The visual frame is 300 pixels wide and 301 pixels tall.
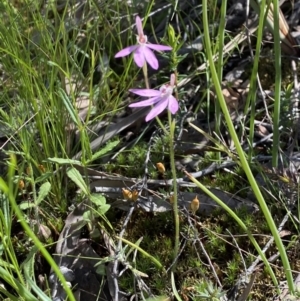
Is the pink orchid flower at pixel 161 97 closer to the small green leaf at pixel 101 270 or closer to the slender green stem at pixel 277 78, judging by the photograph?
the slender green stem at pixel 277 78

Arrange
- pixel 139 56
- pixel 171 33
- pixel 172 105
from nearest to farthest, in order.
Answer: pixel 172 105
pixel 139 56
pixel 171 33

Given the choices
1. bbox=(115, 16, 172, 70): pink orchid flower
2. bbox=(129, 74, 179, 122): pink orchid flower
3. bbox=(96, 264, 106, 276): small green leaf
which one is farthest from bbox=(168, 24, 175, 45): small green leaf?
bbox=(96, 264, 106, 276): small green leaf

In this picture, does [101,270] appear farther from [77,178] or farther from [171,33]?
[171,33]

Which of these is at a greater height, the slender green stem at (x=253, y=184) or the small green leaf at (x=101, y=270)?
the slender green stem at (x=253, y=184)

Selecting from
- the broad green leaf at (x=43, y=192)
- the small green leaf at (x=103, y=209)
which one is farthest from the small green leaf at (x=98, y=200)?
the broad green leaf at (x=43, y=192)

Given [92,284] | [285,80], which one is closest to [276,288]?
[92,284]

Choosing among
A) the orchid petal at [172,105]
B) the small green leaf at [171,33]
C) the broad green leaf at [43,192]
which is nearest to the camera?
the orchid petal at [172,105]

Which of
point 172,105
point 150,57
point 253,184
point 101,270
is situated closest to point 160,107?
A: point 172,105

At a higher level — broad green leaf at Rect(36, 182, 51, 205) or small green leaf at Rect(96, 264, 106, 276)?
broad green leaf at Rect(36, 182, 51, 205)

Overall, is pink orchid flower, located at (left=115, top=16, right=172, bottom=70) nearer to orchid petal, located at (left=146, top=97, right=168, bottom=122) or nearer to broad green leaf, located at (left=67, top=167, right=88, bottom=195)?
orchid petal, located at (left=146, top=97, right=168, bottom=122)

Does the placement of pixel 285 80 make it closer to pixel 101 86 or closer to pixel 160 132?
pixel 160 132

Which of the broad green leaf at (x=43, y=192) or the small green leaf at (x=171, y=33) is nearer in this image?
the small green leaf at (x=171, y=33)
